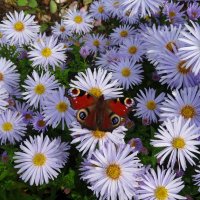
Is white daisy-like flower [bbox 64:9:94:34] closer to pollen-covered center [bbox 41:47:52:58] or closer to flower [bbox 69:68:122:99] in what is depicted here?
pollen-covered center [bbox 41:47:52:58]

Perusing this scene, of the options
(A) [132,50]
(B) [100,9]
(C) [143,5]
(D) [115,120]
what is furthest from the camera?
(B) [100,9]

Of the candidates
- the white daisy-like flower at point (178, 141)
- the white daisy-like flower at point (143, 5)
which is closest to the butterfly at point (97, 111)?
the white daisy-like flower at point (178, 141)

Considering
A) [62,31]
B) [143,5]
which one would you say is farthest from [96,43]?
[143,5]

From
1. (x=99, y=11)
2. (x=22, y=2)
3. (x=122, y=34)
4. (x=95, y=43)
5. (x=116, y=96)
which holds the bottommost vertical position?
(x=116, y=96)

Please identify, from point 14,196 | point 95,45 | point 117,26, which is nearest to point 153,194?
point 14,196

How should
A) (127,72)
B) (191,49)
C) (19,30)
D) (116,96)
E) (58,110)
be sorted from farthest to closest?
(19,30), (127,72), (58,110), (116,96), (191,49)

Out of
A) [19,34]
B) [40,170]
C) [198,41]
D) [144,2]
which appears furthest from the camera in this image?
[19,34]

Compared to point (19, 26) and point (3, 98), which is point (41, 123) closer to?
point (3, 98)

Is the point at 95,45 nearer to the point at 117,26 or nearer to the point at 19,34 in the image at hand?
the point at 117,26
